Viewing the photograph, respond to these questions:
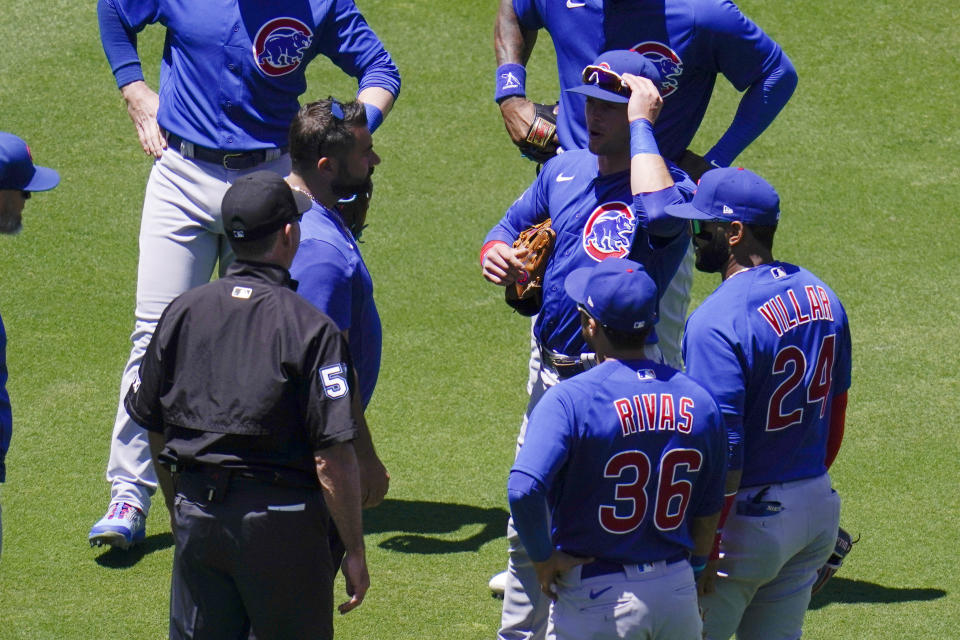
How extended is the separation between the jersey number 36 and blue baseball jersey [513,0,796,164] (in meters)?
1.87

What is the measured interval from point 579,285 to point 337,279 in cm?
71

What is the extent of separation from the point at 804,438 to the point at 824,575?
0.77m

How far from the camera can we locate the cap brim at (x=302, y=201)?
3604 mm

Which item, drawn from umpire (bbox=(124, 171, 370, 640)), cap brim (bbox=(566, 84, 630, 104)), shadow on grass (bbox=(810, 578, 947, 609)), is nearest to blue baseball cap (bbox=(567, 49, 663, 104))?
cap brim (bbox=(566, 84, 630, 104))

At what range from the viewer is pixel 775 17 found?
10289 millimetres

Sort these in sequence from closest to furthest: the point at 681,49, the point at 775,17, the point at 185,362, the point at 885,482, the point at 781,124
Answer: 1. the point at 185,362
2. the point at 681,49
3. the point at 885,482
4. the point at 781,124
5. the point at 775,17

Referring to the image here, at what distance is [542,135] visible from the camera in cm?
515

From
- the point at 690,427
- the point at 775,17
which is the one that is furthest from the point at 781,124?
the point at 690,427

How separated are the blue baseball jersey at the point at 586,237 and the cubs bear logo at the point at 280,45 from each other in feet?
4.80

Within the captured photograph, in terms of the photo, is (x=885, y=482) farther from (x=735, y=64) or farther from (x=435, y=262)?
(x=435, y=262)

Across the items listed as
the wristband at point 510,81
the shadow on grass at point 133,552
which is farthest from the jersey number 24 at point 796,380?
the shadow on grass at point 133,552

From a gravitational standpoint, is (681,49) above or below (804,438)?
above

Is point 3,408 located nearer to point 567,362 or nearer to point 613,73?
point 567,362

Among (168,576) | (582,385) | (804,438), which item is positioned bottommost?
(168,576)
